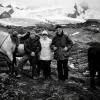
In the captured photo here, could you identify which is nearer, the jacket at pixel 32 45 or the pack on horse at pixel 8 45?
the jacket at pixel 32 45

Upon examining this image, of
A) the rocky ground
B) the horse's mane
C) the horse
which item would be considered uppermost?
the horse's mane

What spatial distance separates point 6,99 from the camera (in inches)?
250

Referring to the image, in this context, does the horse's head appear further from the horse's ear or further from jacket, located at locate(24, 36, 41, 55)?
jacket, located at locate(24, 36, 41, 55)

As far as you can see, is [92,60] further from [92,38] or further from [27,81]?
[92,38]

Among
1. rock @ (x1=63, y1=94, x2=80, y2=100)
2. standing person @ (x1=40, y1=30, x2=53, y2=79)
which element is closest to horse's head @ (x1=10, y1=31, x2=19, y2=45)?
standing person @ (x1=40, y1=30, x2=53, y2=79)

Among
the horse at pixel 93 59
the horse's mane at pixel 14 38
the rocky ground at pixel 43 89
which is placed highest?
the horse's mane at pixel 14 38

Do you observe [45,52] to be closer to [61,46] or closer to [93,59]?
[61,46]

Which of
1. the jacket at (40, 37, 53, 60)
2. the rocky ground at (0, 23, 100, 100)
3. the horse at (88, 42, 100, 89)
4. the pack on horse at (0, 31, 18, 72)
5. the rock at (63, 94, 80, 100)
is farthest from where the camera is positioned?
the pack on horse at (0, 31, 18, 72)

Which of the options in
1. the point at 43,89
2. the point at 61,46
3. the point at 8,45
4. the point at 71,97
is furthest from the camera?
the point at 8,45

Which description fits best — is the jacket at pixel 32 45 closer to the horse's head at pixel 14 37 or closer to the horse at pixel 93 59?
the horse's head at pixel 14 37

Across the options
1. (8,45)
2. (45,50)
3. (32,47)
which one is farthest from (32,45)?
(8,45)

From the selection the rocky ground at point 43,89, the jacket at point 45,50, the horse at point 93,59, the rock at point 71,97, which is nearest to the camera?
the rock at point 71,97

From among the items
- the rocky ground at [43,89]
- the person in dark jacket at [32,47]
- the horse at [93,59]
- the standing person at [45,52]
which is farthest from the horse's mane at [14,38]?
the horse at [93,59]

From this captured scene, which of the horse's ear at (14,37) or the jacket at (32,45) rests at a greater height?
the horse's ear at (14,37)
